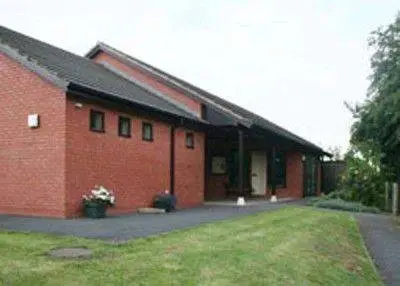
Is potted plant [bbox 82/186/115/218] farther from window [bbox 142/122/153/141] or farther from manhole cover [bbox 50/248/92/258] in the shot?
manhole cover [bbox 50/248/92/258]

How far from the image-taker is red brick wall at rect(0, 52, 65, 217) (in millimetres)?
15750

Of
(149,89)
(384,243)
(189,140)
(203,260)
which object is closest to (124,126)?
(189,140)

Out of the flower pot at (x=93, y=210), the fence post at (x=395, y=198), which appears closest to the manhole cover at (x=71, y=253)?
the flower pot at (x=93, y=210)

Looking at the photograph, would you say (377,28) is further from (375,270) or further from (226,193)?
(375,270)

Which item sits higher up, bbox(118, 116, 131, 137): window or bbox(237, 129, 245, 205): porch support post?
bbox(118, 116, 131, 137): window

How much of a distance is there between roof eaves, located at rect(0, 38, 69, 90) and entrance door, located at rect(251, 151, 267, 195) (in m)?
15.5

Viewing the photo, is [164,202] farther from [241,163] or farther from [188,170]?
[241,163]

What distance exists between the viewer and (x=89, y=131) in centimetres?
1672

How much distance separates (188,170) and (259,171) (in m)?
7.97

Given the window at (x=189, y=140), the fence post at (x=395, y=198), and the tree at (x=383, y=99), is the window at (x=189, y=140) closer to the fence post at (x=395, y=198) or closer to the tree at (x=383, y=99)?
the tree at (x=383, y=99)

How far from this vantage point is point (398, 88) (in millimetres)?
20656

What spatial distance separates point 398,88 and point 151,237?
39.4 ft

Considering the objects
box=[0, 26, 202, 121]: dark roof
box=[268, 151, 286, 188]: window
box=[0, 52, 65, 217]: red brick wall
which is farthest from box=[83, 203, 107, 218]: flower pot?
box=[268, 151, 286, 188]: window

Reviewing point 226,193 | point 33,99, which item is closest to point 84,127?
point 33,99
